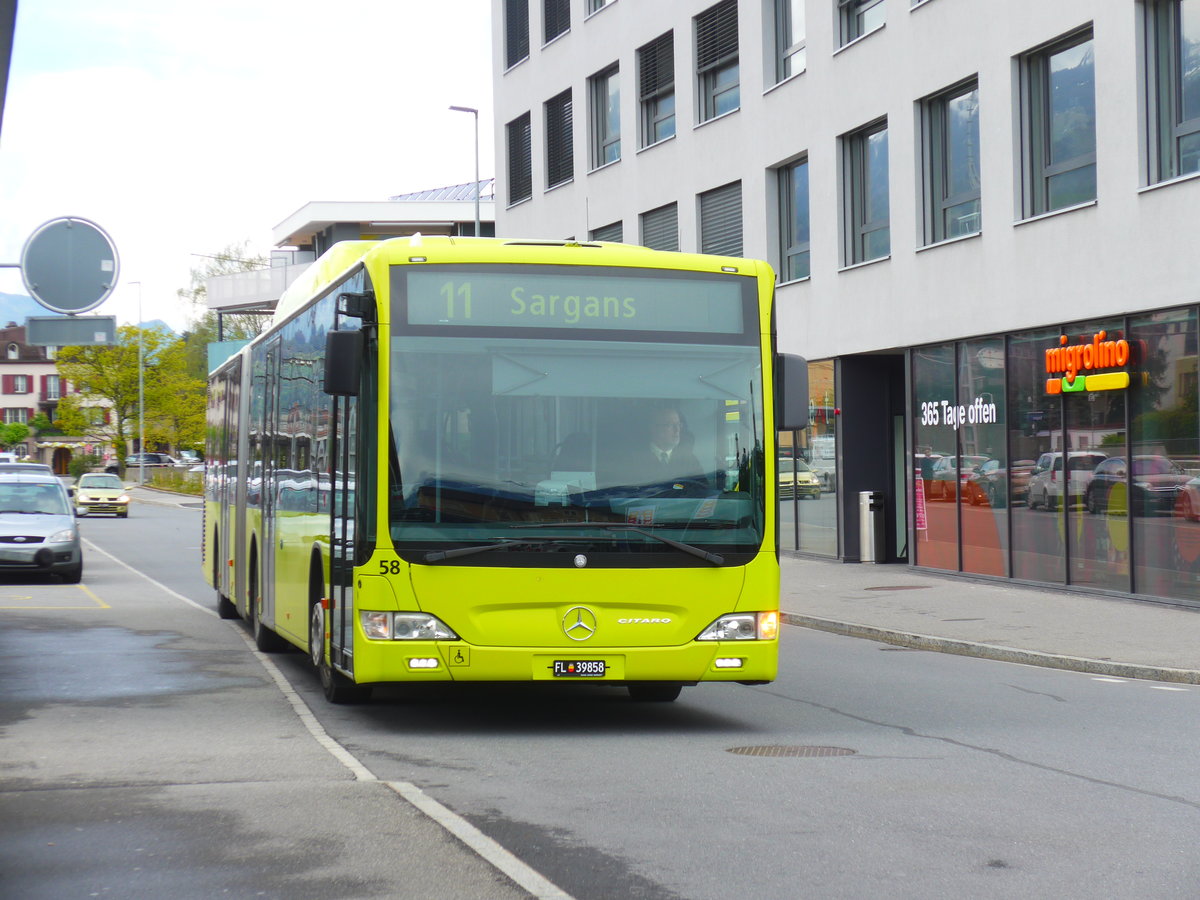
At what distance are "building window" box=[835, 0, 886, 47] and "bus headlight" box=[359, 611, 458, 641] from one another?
1848cm

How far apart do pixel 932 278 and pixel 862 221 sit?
2.88 m

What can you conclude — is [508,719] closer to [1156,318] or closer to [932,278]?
[1156,318]

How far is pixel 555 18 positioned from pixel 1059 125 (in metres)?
20.0

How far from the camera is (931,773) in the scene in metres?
8.59

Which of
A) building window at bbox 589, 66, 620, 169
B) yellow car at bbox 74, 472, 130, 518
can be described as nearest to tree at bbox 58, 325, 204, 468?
yellow car at bbox 74, 472, 130, 518

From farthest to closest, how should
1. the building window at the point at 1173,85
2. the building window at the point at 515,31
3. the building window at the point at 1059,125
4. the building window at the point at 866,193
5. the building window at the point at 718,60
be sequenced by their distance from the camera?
the building window at the point at 515,31
the building window at the point at 718,60
the building window at the point at 866,193
the building window at the point at 1059,125
the building window at the point at 1173,85

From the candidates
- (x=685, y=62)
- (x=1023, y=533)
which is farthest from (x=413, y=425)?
(x=685, y=62)

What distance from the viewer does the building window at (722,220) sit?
30828 mm

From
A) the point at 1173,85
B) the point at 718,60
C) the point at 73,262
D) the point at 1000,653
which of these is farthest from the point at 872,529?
the point at 73,262

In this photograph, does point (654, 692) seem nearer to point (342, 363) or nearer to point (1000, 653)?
point (342, 363)

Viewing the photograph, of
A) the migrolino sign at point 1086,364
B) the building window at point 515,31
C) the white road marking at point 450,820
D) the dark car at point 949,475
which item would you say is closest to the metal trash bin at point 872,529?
the dark car at point 949,475

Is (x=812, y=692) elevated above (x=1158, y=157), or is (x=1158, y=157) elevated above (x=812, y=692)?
(x=1158, y=157)

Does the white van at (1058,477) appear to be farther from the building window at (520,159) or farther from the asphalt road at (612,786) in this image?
the building window at (520,159)

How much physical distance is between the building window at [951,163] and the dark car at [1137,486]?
4705 mm
